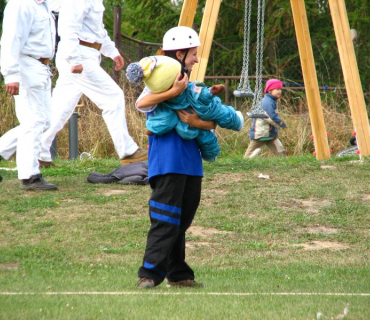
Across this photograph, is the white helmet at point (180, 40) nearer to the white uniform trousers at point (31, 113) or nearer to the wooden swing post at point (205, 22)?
the white uniform trousers at point (31, 113)

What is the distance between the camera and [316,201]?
8641 mm

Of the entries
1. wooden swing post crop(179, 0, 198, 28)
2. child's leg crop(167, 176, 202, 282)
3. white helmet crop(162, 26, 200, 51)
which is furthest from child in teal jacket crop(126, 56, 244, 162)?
wooden swing post crop(179, 0, 198, 28)

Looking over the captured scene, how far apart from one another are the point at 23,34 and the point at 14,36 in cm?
13

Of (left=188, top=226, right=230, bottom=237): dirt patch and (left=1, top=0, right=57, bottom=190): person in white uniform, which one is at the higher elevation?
(left=1, top=0, right=57, bottom=190): person in white uniform

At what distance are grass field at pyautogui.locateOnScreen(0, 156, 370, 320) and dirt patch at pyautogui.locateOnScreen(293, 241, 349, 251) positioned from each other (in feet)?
0.04

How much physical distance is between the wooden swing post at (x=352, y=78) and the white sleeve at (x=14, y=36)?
4.14 metres

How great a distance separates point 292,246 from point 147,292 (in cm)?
244

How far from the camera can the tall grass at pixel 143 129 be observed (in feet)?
44.1

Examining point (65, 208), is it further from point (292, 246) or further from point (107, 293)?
point (107, 293)

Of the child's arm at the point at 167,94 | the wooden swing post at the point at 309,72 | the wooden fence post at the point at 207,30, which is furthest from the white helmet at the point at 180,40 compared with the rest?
the wooden swing post at the point at 309,72

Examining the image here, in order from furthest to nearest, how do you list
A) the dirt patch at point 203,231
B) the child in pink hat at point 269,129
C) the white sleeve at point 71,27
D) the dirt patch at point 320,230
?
the child in pink hat at point 269,129, the white sleeve at point 71,27, the dirt patch at point 320,230, the dirt patch at point 203,231

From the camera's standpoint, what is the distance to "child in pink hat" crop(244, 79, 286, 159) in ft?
43.5

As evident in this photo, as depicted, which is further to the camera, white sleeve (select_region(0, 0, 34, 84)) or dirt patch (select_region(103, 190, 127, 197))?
dirt patch (select_region(103, 190, 127, 197))

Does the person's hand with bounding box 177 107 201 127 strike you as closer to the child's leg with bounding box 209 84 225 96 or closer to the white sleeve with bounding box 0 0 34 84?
the child's leg with bounding box 209 84 225 96
